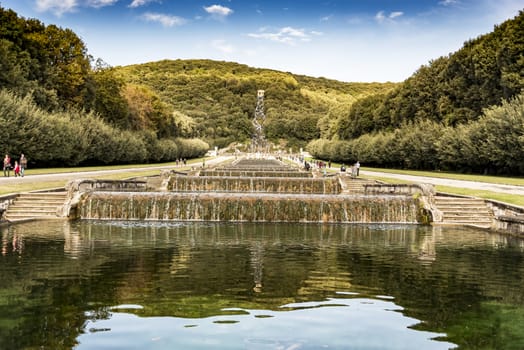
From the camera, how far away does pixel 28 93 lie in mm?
48812

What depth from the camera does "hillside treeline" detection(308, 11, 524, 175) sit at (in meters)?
45.0

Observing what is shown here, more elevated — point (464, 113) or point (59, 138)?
point (464, 113)

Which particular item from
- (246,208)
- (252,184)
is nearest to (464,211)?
(246,208)

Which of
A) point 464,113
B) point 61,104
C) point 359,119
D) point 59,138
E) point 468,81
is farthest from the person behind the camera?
point 359,119

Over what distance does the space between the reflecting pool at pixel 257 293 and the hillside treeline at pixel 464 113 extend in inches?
1201

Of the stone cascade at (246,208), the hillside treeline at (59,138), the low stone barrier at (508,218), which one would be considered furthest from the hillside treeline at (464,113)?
the hillside treeline at (59,138)

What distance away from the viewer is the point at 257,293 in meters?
9.80

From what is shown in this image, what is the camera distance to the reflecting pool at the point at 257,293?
745cm

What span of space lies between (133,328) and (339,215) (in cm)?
1596

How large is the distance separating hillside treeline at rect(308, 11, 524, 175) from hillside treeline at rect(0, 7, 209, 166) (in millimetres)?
31017

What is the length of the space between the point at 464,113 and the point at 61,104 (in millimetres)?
42655

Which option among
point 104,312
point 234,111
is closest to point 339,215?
point 104,312

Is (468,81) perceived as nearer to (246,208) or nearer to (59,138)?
(59,138)

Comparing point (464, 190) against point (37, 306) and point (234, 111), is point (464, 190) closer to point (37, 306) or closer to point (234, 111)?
point (37, 306)
